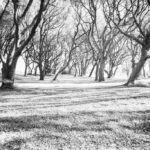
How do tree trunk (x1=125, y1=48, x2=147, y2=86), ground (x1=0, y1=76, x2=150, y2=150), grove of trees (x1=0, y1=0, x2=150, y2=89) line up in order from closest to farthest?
ground (x1=0, y1=76, x2=150, y2=150)
grove of trees (x1=0, y1=0, x2=150, y2=89)
tree trunk (x1=125, y1=48, x2=147, y2=86)

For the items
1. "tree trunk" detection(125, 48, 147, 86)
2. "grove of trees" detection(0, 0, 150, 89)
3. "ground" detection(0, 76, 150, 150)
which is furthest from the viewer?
"tree trunk" detection(125, 48, 147, 86)

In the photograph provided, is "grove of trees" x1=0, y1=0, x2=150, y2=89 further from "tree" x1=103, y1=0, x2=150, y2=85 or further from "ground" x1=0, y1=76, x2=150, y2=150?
"ground" x1=0, y1=76, x2=150, y2=150

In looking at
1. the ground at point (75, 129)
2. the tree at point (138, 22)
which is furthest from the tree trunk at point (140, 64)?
the ground at point (75, 129)

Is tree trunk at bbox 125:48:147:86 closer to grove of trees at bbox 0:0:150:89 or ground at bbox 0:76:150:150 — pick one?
grove of trees at bbox 0:0:150:89

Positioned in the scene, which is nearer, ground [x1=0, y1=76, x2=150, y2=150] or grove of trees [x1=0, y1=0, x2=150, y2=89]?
ground [x1=0, y1=76, x2=150, y2=150]

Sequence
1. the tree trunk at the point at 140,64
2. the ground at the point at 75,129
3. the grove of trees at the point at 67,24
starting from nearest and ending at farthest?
the ground at the point at 75,129, the grove of trees at the point at 67,24, the tree trunk at the point at 140,64

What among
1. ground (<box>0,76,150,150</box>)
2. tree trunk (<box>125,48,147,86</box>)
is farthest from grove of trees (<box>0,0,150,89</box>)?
ground (<box>0,76,150,150</box>)

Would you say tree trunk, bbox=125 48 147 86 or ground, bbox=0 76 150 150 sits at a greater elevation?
tree trunk, bbox=125 48 147 86

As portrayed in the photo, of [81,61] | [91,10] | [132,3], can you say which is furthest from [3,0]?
[81,61]

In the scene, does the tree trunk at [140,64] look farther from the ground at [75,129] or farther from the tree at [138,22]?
the ground at [75,129]

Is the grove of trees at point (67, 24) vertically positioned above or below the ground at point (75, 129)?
above

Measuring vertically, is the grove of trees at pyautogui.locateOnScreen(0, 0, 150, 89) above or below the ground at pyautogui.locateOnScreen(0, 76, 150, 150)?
above

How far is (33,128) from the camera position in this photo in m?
3.23

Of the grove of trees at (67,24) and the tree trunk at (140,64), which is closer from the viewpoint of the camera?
the grove of trees at (67,24)
